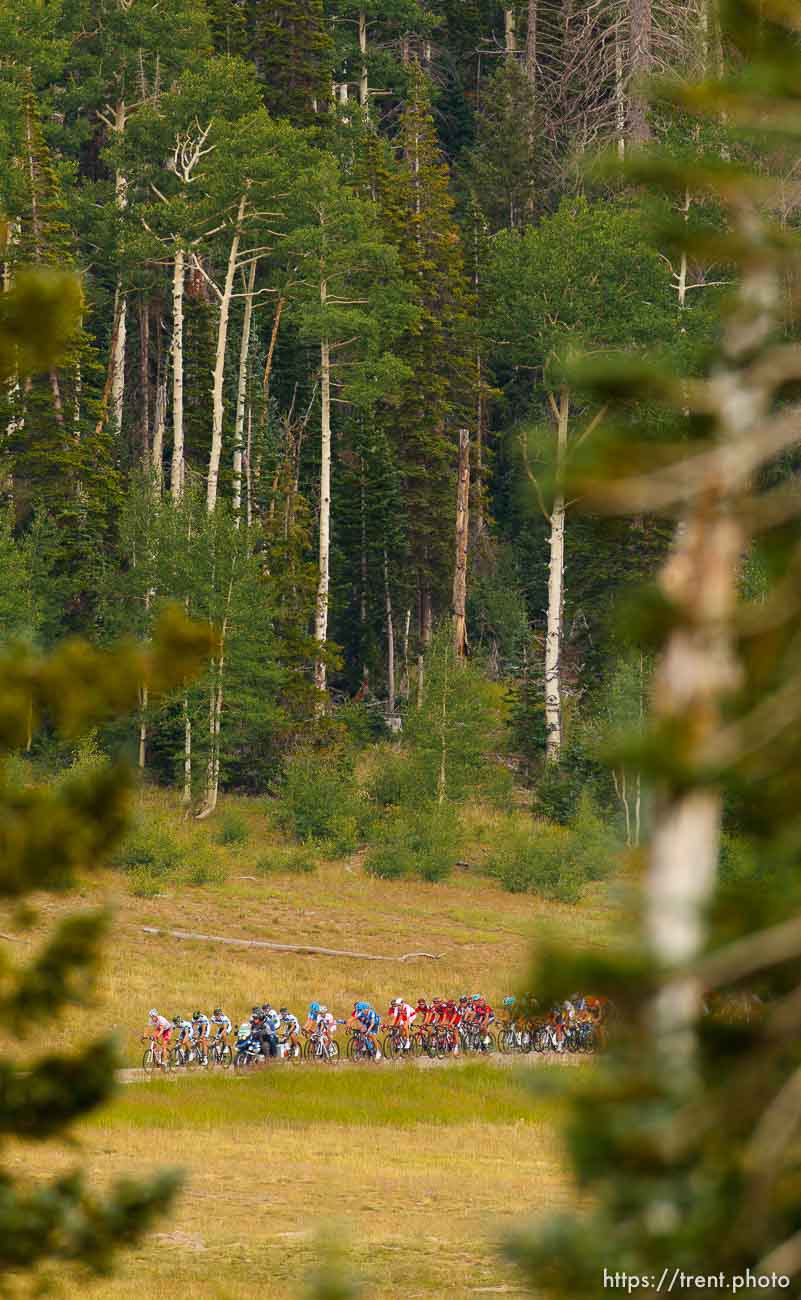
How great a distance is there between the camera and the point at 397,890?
4325 cm

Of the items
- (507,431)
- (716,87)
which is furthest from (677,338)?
(716,87)

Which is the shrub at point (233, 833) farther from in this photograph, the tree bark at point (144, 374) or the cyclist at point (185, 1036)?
the tree bark at point (144, 374)

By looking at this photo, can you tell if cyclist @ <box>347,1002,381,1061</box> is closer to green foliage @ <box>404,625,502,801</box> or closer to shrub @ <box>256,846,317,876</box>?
shrub @ <box>256,846,317,876</box>

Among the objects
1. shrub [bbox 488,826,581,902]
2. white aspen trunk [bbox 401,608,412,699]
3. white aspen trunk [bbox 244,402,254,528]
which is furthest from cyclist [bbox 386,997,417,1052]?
white aspen trunk [bbox 401,608,412,699]

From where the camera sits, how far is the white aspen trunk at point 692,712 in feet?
7.89

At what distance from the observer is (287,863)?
4372 cm

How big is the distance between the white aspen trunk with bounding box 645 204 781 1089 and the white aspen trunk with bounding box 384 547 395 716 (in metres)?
53.1

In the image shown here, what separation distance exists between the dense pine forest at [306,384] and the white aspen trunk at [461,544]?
0.49 feet

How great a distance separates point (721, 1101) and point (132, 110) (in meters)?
58.8

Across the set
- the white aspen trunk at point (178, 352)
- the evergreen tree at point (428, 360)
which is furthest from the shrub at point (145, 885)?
the evergreen tree at point (428, 360)

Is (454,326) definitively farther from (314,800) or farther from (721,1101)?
(721,1101)

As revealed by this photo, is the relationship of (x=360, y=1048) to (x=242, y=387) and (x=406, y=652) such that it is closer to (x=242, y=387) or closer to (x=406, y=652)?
(x=242, y=387)

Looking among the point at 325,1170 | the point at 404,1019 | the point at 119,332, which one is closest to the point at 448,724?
the point at 404,1019

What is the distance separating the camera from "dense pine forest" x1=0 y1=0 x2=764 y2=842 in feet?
155
